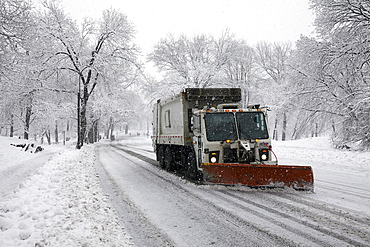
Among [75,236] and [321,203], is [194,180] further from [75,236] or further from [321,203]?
[75,236]

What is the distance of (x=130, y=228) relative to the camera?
16.3ft

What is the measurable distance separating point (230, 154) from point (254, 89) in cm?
2653

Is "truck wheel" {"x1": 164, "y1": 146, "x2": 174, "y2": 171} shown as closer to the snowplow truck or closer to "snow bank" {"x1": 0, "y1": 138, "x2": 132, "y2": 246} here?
the snowplow truck

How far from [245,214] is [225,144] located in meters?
2.98

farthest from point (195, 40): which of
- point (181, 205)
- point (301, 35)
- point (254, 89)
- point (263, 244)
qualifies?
point (263, 244)

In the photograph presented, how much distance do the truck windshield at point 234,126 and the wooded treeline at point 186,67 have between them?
7633 mm

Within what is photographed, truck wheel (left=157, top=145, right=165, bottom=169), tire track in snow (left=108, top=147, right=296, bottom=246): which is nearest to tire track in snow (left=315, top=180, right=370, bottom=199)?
tire track in snow (left=108, top=147, right=296, bottom=246)

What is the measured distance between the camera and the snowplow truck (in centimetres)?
747

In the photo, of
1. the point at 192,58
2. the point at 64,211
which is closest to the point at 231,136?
the point at 64,211

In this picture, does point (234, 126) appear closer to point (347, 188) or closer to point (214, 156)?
point (214, 156)

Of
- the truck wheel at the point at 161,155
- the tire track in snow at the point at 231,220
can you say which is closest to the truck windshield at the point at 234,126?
the tire track in snow at the point at 231,220

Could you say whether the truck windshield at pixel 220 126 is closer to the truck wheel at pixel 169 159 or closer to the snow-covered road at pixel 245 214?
the snow-covered road at pixel 245 214

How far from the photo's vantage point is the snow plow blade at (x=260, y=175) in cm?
734

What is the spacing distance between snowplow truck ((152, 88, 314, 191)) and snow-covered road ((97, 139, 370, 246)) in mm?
376
